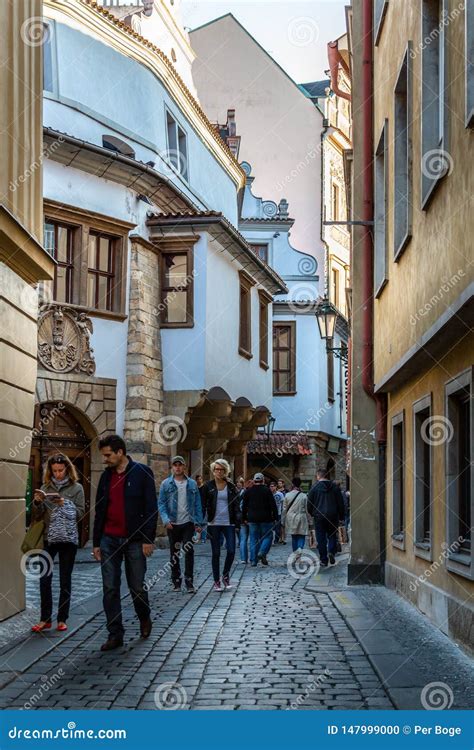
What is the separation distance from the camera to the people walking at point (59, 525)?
1056 cm

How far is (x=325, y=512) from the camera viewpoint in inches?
752

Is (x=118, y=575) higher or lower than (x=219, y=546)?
higher

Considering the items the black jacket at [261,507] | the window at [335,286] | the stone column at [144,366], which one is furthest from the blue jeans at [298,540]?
the window at [335,286]

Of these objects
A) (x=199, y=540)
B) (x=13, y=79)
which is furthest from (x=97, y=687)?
(x=199, y=540)

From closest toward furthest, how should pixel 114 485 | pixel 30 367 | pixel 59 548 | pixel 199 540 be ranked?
pixel 114 485
pixel 59 548
pixel 30 367
pixel 199 540

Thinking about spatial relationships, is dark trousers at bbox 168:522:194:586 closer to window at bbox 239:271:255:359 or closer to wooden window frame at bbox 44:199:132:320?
wooden window frame at bbox 44:199:132:320

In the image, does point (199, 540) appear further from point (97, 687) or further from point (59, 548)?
point (97, 687)

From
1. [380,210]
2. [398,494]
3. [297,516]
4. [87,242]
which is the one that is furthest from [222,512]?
[87,242]

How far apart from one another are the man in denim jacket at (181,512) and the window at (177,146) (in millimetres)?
14253

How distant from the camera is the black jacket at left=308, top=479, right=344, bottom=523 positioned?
19125mm

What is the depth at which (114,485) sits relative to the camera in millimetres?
10039

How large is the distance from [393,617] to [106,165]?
45.8 ft

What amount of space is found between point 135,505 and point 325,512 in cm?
A: 948

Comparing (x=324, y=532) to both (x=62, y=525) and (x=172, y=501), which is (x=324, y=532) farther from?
(x=62, y=525)
